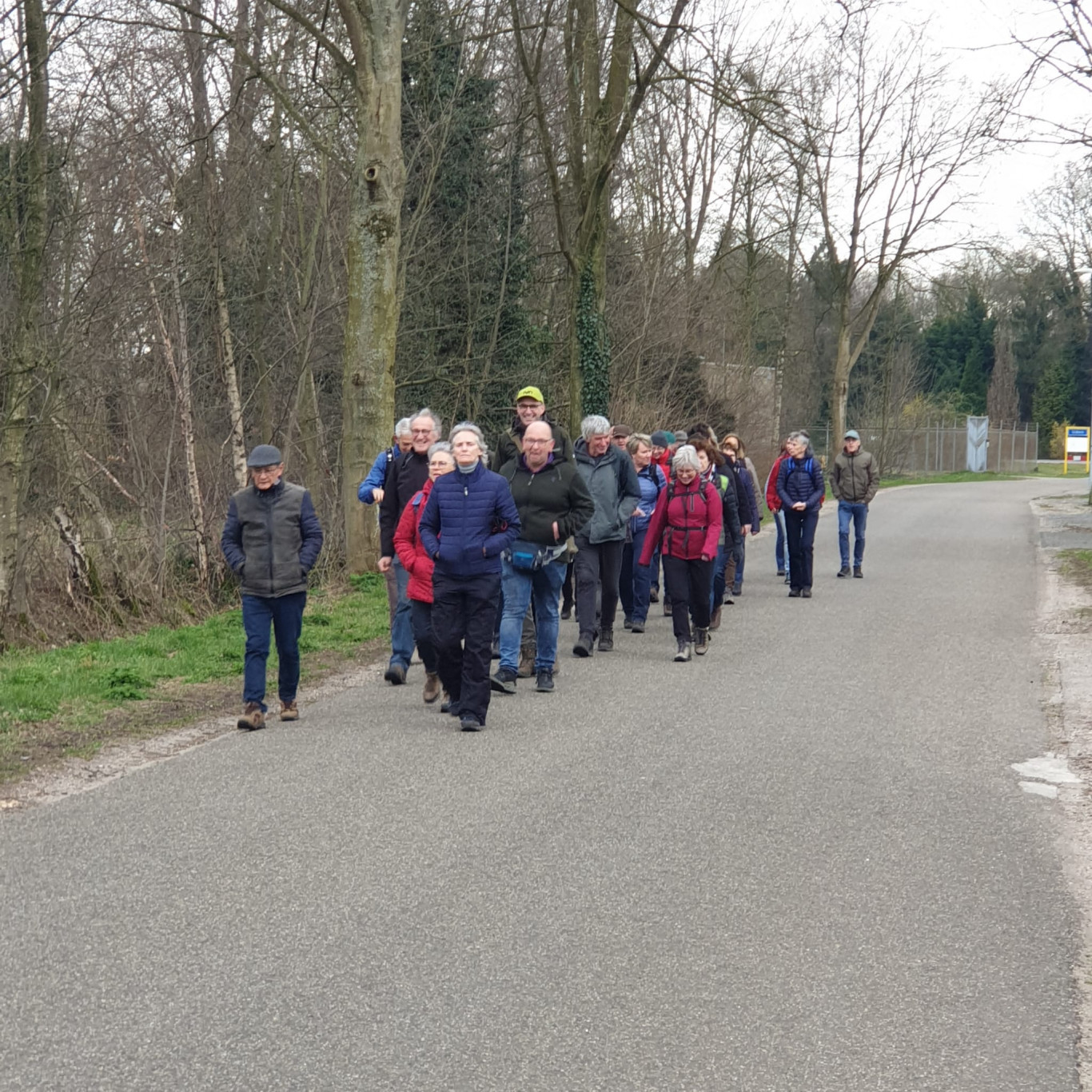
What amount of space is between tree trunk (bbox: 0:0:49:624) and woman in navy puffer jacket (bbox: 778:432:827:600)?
8.49m

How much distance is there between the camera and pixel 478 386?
84.9ft

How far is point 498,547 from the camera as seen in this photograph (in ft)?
30.4

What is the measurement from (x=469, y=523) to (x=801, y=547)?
8.52 metres

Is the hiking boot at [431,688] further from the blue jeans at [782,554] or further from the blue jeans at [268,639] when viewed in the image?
the blue jeans at [782,554]

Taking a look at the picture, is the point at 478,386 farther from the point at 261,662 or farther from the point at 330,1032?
the point at 330,1032

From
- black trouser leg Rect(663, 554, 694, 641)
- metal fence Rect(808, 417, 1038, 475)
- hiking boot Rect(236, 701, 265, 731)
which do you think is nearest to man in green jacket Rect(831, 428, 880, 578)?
black trouser leg Rect(663, 554, 694, 641)

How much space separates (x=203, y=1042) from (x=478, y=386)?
22.1 m

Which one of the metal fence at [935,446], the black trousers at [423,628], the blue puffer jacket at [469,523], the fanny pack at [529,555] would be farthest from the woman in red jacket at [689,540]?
the metal fence at [935,446]

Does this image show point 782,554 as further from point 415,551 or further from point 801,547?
point 415,551

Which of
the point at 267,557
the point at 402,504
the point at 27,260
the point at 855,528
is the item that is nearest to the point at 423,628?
the point at 267,557

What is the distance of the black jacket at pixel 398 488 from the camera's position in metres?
10.8

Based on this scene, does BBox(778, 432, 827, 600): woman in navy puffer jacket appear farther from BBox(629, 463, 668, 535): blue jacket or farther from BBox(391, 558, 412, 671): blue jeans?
BBox(391, 558, 412, 671): blue jeans

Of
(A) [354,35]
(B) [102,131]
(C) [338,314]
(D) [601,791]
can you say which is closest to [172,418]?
(B) [102,131]

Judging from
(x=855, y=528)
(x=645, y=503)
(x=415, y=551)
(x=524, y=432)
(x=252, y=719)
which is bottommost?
(x=252, y=719)
